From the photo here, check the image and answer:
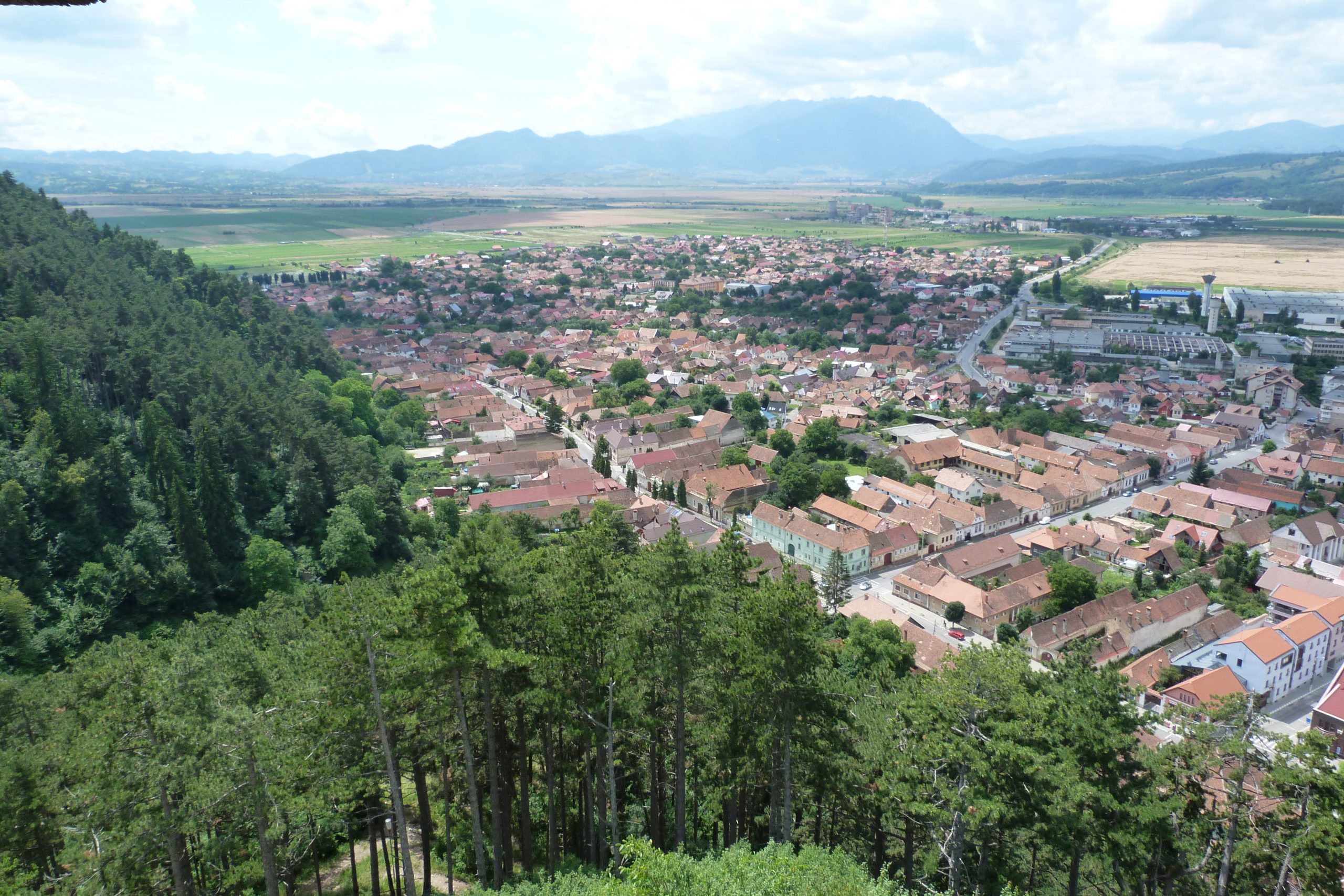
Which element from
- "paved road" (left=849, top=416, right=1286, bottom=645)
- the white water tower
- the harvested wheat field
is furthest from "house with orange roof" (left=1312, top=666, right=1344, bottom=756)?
the harvested wheat field

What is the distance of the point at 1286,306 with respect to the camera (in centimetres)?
7294

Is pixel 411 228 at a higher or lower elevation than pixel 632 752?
higher

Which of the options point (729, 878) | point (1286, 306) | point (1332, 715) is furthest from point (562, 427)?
point (1286, 306)

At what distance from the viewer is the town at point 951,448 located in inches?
1031

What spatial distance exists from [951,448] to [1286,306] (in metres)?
54.7

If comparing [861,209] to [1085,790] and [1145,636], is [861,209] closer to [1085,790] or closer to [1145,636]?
[1145,636]

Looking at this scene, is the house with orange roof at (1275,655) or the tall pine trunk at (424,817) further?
the house with orange roof at (1275,655)

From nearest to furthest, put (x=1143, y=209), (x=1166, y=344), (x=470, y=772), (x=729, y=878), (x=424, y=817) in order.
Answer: (x=729, y=878), (x=470, y=772), (x=424, y=817), (x=1166, y=344), (x=1143, y=209)

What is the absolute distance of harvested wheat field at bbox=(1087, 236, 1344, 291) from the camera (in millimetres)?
90062

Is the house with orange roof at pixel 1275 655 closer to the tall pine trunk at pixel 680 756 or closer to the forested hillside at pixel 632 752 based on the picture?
the forested hillside at pixel 632 752

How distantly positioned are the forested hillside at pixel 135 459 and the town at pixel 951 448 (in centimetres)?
622

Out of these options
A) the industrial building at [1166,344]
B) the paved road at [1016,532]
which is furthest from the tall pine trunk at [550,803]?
the industrial building at [1166,344]

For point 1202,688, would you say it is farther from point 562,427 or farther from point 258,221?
point 258,221

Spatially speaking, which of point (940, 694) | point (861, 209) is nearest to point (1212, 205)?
point (861, 209)
